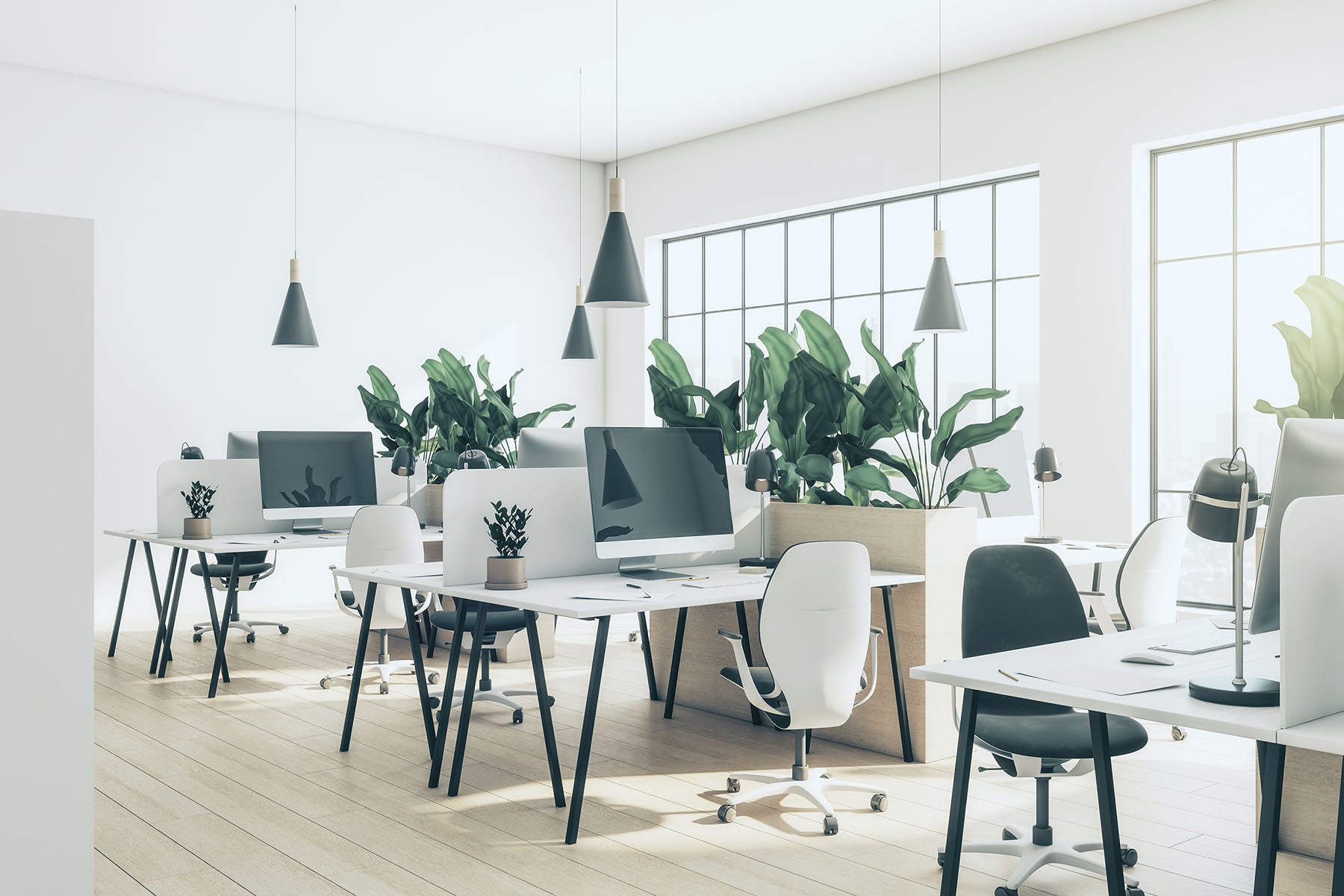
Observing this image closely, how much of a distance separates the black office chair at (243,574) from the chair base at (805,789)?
304 centimetres

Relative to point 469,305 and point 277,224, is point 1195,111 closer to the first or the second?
point 469,305

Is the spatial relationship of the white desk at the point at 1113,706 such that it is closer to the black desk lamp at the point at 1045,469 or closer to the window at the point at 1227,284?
the black desk lamp at the point at 1045,469

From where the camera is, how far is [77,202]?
7633 mm

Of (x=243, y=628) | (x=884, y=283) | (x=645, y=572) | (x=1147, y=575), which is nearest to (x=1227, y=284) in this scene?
(x=884, y=283)

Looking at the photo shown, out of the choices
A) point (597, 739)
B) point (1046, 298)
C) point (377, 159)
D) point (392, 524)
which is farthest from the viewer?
point (377, 159)

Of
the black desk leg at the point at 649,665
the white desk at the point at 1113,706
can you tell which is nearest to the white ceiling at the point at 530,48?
the black desk leg at the point at 649,665

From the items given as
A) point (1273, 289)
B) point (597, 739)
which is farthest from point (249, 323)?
point (1273, 289)

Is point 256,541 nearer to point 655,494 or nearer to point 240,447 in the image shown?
point 240,447

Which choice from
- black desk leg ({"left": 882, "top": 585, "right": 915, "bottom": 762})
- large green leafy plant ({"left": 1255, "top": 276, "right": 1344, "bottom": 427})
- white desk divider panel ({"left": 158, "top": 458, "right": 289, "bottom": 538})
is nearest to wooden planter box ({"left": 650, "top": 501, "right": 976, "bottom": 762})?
black desk leg ({"left": 882, "top": 585, "right": 915, "bottom": 762})

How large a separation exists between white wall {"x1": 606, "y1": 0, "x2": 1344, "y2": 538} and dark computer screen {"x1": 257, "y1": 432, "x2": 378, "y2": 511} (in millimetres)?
4156

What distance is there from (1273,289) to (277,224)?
→ 6.78 metres

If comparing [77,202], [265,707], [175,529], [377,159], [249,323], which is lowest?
[265,707]

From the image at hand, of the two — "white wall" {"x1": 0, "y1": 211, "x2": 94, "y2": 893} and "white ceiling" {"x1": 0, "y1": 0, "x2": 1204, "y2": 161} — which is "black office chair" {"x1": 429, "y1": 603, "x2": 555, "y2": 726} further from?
"white ceiling" {"x1": 0, "y1": 0, "x2": 1204, "y2": 161}

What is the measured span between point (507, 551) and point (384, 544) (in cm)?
133
